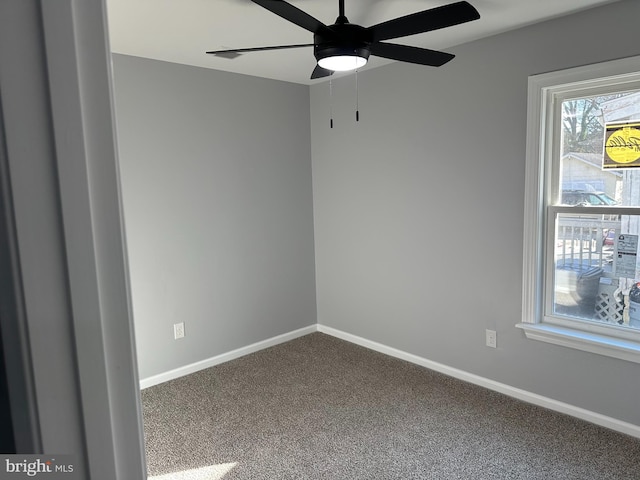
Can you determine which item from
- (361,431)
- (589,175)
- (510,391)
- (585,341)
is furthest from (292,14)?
(510,391)

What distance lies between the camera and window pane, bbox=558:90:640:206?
2430 mm

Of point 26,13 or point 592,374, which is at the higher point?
point 26,13

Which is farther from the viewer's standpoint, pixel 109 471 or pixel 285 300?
pixel 285 300

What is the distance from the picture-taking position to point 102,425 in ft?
1.59

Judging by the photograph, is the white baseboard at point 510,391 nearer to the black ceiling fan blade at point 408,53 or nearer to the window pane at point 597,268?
the window pane at point 597,268

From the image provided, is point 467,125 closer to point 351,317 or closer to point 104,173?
point 351,317

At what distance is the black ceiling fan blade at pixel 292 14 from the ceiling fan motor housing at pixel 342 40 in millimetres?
31

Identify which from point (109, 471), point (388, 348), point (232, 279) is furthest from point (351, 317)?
point (109, 471)

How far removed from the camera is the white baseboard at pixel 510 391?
2.52 m

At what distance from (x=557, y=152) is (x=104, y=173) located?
2.82m

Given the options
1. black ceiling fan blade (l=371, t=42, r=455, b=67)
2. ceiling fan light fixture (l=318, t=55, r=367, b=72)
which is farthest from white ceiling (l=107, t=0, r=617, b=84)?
ceiling fan light fixture (l=318, t=55, r=367, b=72)

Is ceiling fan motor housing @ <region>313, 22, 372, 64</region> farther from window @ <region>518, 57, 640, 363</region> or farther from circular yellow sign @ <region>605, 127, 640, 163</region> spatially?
circular yellow sign @ <region>605, 127, 640, 163</region>

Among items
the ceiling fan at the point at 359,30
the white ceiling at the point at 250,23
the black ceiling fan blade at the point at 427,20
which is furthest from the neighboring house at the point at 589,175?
the black ceiling fan blade at the point at 427,20

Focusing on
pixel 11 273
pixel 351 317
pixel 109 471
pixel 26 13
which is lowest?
pixel 351 317
